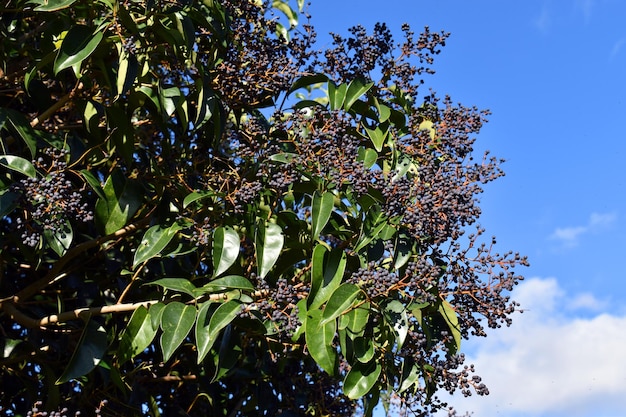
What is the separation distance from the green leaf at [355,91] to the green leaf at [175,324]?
68 centimetres

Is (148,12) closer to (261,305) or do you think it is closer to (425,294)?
(261,305)

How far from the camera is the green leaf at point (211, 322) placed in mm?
1733

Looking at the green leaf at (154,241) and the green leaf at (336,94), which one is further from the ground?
the green leaf at (336,94)

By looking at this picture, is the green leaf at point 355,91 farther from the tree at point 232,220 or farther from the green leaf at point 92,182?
the green leaf at point 92,182

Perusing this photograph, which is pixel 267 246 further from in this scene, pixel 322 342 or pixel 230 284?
pixel 322 342

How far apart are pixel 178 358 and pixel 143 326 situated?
75 centimetres

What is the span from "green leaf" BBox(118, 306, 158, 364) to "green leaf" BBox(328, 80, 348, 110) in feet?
2.32

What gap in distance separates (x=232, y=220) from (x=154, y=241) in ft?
0.71

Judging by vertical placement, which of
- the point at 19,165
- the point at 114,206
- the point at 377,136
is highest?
the point at 377,136

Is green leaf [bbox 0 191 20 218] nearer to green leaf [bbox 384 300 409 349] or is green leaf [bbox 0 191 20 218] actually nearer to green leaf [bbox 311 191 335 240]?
green leaf [bbox 311 191 335 240]

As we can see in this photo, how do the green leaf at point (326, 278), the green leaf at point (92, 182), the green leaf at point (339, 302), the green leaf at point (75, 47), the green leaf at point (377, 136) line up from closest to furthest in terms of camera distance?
the green leaf at point (339, 302) < the green leaf at point (326, 278) < the green leaf at point (75, 47) < the green leaf at point (92, 182) < the green leaf at point (377, 136)

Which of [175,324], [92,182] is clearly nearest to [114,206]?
[92,182]

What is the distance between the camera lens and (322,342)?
1776mm

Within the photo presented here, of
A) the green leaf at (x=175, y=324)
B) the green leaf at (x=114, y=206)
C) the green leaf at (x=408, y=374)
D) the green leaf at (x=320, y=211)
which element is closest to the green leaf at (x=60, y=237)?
the green leaf at (x=114, y=206)
